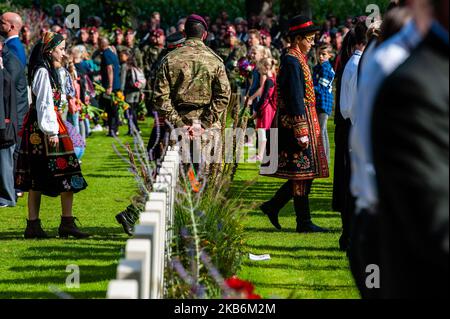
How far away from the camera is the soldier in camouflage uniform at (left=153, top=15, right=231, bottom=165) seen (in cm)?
960

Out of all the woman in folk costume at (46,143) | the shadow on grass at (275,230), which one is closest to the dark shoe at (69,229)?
the woman in folk costume at (46,143)

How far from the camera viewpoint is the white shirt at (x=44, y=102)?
31.4ft

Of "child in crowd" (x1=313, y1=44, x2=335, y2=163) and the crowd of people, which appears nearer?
the crowd of people

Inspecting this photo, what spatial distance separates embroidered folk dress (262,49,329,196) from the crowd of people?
13 millimetres

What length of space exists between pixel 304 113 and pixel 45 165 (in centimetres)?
246

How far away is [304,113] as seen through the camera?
1024 cm

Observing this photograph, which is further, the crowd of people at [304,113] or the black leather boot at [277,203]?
the black leather boot at [277,203]

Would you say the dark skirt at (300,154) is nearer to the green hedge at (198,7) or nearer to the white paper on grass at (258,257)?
the white paper on grass at (258,257)

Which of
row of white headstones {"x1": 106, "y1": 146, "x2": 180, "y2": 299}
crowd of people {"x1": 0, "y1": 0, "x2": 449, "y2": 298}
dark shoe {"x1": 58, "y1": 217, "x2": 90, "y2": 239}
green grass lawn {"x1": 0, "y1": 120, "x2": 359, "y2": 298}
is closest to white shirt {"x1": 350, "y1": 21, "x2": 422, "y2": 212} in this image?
crowd of people {"x1": 0, "y1": 0, "x2": 449, "y2": 298}

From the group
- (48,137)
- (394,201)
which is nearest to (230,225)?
(48,137)

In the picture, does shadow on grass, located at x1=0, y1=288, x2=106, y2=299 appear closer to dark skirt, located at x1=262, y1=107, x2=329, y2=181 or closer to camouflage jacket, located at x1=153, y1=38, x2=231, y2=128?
camouflage jacket, located at x1=153, y1=38, x2=231, y2=128

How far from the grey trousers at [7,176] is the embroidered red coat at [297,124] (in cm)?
334

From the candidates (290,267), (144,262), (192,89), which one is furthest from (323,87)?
(144,262)

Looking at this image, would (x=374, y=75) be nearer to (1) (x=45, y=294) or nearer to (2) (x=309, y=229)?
(1) (x=45, y=294)
